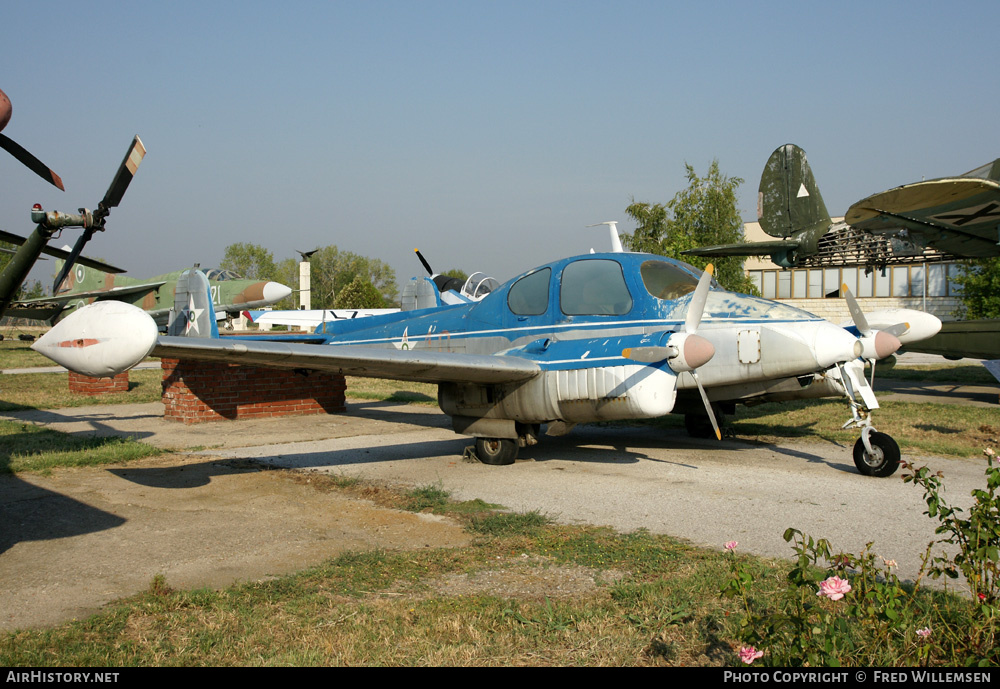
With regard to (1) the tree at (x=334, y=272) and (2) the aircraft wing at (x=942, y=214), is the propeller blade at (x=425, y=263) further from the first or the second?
(1) the tree at (x=334, y=272)

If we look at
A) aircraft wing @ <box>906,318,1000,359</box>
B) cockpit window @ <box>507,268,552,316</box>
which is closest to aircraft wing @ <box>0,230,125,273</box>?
cockpit window @ <box>507,268,552,316</box>

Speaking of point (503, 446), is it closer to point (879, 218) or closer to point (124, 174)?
point (124, 174)

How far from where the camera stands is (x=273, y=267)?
90.8 m

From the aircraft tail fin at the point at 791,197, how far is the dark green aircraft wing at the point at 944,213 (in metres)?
2.78

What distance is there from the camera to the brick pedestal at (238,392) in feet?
39.6

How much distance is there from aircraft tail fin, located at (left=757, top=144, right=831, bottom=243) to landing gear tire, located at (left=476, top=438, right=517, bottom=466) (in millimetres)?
13293

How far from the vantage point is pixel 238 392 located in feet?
41.3

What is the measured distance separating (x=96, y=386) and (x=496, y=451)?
12.8m

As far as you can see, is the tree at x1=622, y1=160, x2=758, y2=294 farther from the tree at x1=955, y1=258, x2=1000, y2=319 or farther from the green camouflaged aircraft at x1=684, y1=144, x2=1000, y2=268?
the tree at x1=955, y1=258, x2=1000, y2=319

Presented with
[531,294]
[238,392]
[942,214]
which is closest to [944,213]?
[942,214]

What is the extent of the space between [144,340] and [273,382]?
877 cm

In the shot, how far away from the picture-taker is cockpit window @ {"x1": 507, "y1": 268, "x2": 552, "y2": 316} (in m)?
8.48

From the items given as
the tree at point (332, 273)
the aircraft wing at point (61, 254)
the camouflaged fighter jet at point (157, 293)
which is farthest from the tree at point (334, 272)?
the aircraft wing at point (61, 254)

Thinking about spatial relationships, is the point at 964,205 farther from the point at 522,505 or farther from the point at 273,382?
the point at 273,382
